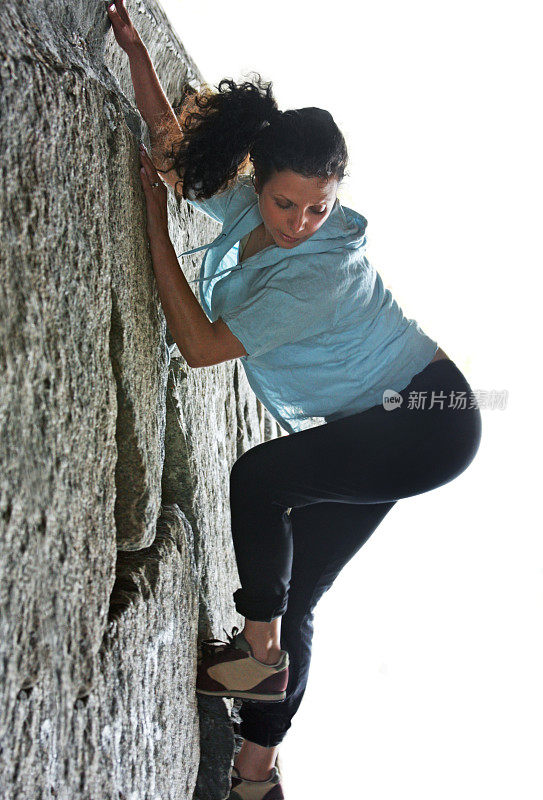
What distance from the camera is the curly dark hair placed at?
1.10 meters

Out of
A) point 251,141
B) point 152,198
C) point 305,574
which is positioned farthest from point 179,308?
point 305,574

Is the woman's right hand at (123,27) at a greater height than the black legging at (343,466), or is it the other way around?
the woman's right hand at (123,27)

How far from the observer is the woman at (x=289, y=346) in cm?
111

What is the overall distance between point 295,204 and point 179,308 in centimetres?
22

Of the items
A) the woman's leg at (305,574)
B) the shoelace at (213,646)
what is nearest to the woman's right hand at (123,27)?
the woman's leg at (305,574)

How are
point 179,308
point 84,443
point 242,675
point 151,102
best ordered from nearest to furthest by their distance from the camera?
point 84,443 < point 179,308 < point 151,102 < point 242,675

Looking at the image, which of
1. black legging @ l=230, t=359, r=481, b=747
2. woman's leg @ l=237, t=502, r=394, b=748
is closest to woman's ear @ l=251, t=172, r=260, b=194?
black legging @ l=230, t=359, r=481, b=747

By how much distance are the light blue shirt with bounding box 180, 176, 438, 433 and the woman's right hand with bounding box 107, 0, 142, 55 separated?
0.25m

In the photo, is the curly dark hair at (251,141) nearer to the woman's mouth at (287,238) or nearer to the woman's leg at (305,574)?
the woman's mouth at (287,238)

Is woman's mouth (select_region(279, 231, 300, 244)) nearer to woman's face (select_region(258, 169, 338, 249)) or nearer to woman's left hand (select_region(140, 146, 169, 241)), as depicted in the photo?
woman's face (select_region(258, 169, 338, 249))

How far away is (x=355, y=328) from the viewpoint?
1.21m

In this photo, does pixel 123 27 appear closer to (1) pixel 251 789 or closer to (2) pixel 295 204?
(2) pixel 295 204

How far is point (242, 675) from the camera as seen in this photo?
52.7 inches

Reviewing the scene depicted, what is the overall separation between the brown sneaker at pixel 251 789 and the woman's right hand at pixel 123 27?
4.23 feet
